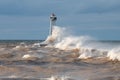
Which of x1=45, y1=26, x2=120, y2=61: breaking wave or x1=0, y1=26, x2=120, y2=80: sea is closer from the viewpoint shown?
x1=0, y1=26, x2=120, y2=80: sea

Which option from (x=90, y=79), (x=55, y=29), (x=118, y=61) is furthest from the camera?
(x=55, y=29)

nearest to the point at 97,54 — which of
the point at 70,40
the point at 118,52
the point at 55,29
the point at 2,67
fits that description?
the point at 118,52

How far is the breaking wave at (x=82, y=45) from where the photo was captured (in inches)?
1110

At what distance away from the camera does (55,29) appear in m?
55.4

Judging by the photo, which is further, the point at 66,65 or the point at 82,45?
the point at 82,45

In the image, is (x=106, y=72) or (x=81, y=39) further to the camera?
(x=81, y=39)

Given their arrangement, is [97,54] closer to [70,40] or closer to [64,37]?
[70,40]

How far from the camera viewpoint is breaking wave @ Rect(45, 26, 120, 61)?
2819cm

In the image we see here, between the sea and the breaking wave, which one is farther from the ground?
the breaking wave

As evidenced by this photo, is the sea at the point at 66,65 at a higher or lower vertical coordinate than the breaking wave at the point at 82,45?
lower

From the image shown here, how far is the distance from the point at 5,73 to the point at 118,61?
8007 mm

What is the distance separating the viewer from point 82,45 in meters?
39.9

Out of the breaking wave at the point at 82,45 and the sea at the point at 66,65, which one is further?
the breaking wave at the point at 82,45

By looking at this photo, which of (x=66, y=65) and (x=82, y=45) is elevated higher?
(x=82, y=45)
